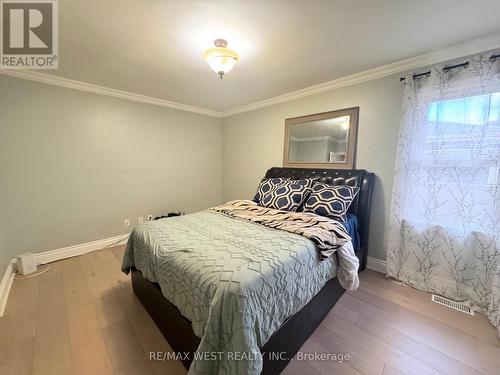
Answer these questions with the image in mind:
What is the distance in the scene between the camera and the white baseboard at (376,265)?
95.7 inches

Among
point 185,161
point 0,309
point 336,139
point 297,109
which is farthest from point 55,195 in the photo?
point 336,139

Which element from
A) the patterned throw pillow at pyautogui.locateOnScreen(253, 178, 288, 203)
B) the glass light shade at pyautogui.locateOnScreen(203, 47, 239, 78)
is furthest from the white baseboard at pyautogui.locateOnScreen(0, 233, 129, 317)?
the glass light shade at pyautogui.locateOnScreen(203, 47, 239, 78)

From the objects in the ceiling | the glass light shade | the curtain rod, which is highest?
the ceiling

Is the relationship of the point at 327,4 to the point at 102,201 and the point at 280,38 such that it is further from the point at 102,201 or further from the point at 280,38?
the point at 102,201

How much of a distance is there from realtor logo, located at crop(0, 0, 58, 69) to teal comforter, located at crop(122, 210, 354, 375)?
5.63ft

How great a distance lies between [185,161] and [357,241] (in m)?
3.00

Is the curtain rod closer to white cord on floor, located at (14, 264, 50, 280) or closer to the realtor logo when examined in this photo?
the realtor logo

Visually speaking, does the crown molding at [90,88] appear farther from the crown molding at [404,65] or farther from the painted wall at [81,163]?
the crown molding at [404,65]

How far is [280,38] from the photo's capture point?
174 cm

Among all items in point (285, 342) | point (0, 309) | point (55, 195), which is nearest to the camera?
point (285, 342)

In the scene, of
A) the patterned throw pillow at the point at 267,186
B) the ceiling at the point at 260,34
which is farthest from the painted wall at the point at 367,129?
the patterned throw pillow at the point at 267,186

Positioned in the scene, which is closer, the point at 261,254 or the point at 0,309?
the point at 261,254

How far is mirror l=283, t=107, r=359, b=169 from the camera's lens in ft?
8.48

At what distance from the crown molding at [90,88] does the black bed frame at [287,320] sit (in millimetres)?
2433
